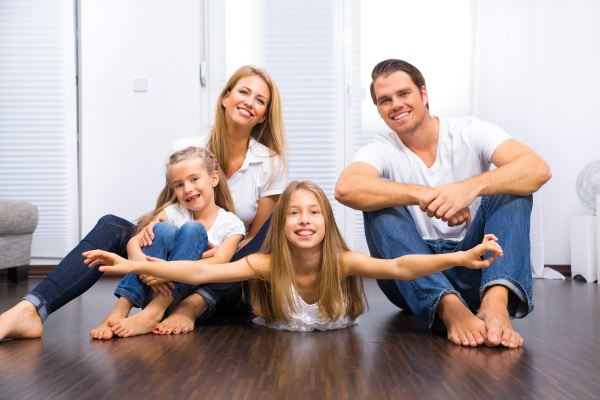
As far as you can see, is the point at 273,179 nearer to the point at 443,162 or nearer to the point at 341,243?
the point at 341,243

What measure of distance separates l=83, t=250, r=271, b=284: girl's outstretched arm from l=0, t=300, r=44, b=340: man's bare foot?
21 centimetres

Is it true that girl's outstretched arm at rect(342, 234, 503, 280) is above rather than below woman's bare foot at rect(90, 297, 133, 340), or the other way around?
above

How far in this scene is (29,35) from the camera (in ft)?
15.5

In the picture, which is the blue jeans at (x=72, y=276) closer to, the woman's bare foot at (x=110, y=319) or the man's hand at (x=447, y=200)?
the woman's bare foot at (x=110, y=319)

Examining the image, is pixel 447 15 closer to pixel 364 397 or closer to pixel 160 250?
pixel 160 250

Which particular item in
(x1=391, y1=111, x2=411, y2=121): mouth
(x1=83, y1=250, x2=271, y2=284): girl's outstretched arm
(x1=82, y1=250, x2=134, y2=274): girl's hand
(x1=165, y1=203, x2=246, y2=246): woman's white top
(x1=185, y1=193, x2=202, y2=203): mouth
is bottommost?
(x1=83, y1=250, x2=271, y2=284): girl's outstretched arm

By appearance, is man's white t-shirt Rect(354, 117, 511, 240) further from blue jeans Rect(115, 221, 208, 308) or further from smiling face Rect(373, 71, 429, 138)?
blue jeans Rect(115, 221, 208, 308)

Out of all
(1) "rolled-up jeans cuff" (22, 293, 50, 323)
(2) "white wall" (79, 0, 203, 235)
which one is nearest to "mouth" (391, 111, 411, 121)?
(1) "rolled-up jeans cuff" (22, 293, 50, 323)

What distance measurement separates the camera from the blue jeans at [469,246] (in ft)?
6.23

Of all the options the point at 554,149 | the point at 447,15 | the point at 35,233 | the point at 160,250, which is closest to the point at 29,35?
the point at 35,233

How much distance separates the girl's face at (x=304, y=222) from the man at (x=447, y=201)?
0.10 m

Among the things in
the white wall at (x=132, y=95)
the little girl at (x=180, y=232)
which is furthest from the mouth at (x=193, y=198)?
the white wall at (x=132, y=95)

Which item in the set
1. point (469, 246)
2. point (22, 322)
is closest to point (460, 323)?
point (469, 246)

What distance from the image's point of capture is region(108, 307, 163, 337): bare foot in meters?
1.98
